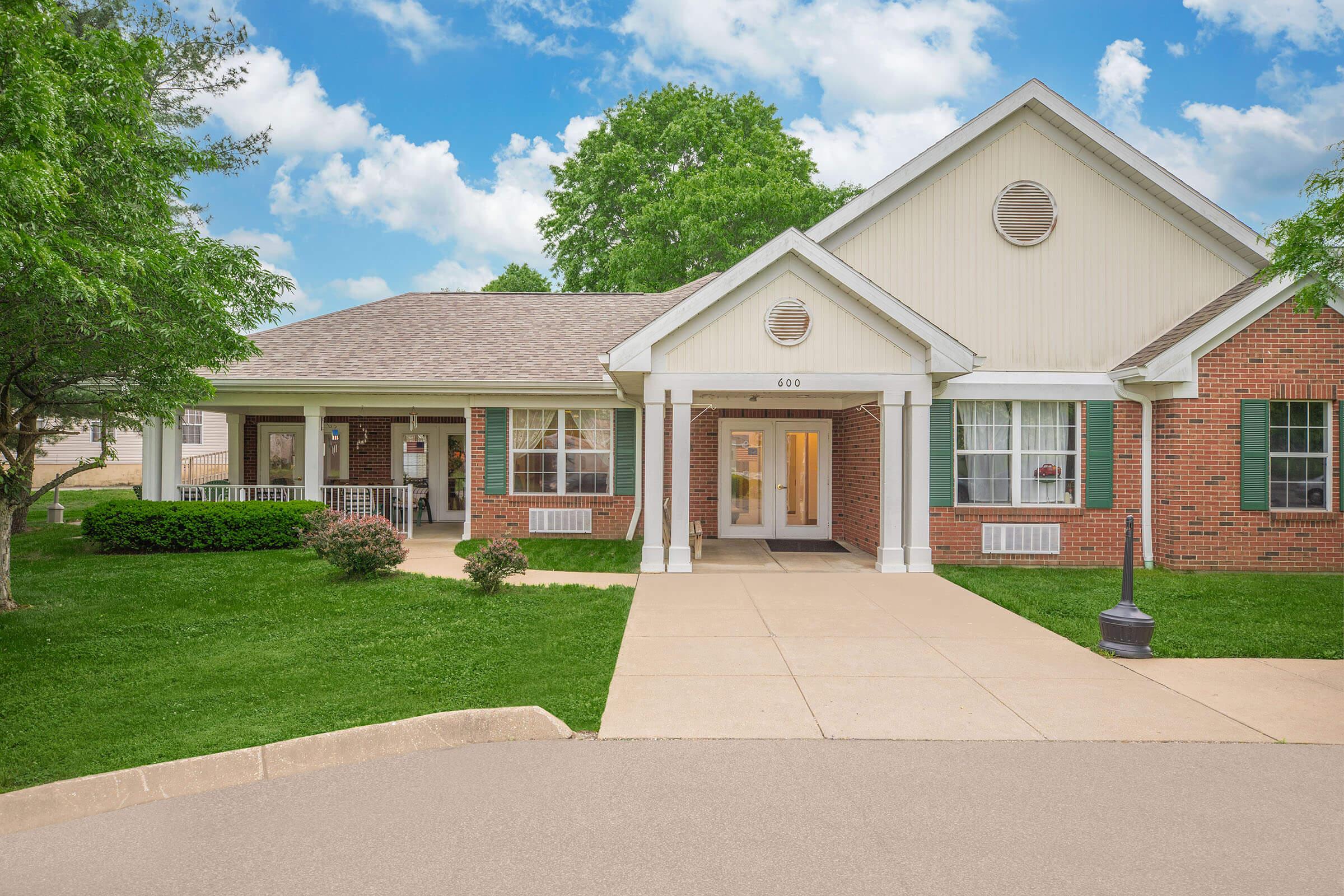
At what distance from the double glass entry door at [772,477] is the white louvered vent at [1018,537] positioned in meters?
3.55

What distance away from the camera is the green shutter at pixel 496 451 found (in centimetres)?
1470

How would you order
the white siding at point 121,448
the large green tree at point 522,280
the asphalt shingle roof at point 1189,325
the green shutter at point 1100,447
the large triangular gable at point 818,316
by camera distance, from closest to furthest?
the large triangular gable at point 818,316 < the asphalt shingle roof at point 1189,325 < the green shutter at point 1100,447 < the white siding at point 121,448 < the large green tree at point 522,280

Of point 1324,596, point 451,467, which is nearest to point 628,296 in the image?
point 451,467

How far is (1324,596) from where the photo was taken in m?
9.71

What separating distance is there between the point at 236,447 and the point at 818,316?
45.8ft

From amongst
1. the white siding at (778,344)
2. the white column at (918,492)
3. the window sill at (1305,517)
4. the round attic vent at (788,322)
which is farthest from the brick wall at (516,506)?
the window sill at (1305,517)

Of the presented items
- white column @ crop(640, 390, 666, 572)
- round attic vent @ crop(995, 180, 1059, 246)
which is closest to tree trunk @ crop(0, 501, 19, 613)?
white column @ crop(640, 390, 666, 572)

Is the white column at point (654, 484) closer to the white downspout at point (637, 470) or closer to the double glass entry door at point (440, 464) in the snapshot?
the white downspout at point (637, 470)

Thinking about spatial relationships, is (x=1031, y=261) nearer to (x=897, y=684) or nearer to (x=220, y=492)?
(x=897, y=684)

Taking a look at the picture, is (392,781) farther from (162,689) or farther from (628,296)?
(628,296)

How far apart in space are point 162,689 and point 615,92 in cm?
3482

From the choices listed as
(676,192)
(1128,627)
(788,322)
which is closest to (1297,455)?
(1128,627)

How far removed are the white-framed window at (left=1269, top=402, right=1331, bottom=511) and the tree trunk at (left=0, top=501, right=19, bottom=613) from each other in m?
17.4

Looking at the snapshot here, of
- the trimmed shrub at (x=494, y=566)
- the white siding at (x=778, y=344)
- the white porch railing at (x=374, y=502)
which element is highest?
the white siding at (x=778, y=344)
